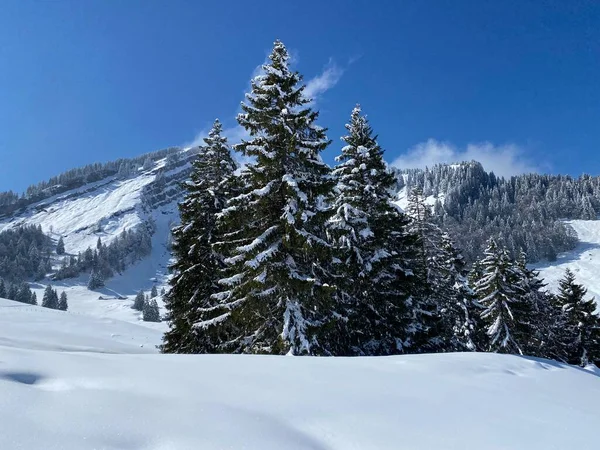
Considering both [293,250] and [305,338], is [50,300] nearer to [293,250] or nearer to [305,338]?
[293,250]

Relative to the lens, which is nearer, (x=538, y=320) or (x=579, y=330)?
(x=538, y=320)

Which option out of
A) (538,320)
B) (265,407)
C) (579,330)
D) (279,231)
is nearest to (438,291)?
(538,320)

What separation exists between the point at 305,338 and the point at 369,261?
5573 mm

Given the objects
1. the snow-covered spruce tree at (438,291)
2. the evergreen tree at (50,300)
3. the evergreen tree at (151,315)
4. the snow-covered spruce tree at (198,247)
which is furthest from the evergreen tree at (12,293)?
the snow-covered spruce tree at (438,291)

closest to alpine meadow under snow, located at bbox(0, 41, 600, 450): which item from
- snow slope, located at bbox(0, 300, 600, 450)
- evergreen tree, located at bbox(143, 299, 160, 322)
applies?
snow slope, located at bbox(0, 300, 600, 450)

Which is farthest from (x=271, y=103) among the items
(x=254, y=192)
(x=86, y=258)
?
(x=86, y=258)

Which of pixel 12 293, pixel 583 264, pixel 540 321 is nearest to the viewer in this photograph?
pixel 540 321

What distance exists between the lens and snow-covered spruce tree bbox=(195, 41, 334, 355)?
1377cm

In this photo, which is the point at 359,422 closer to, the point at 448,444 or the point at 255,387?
the point at 448,444

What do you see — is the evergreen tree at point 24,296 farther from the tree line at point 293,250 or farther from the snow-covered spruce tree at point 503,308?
the snow-covered spruce tree at point 503,308

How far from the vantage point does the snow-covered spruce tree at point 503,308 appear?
28719 mm

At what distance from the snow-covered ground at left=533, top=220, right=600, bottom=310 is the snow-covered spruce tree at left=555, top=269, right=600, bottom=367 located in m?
81.3

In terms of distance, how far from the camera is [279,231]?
14469 millimetres

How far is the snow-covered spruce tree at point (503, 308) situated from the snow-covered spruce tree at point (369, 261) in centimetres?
1455
